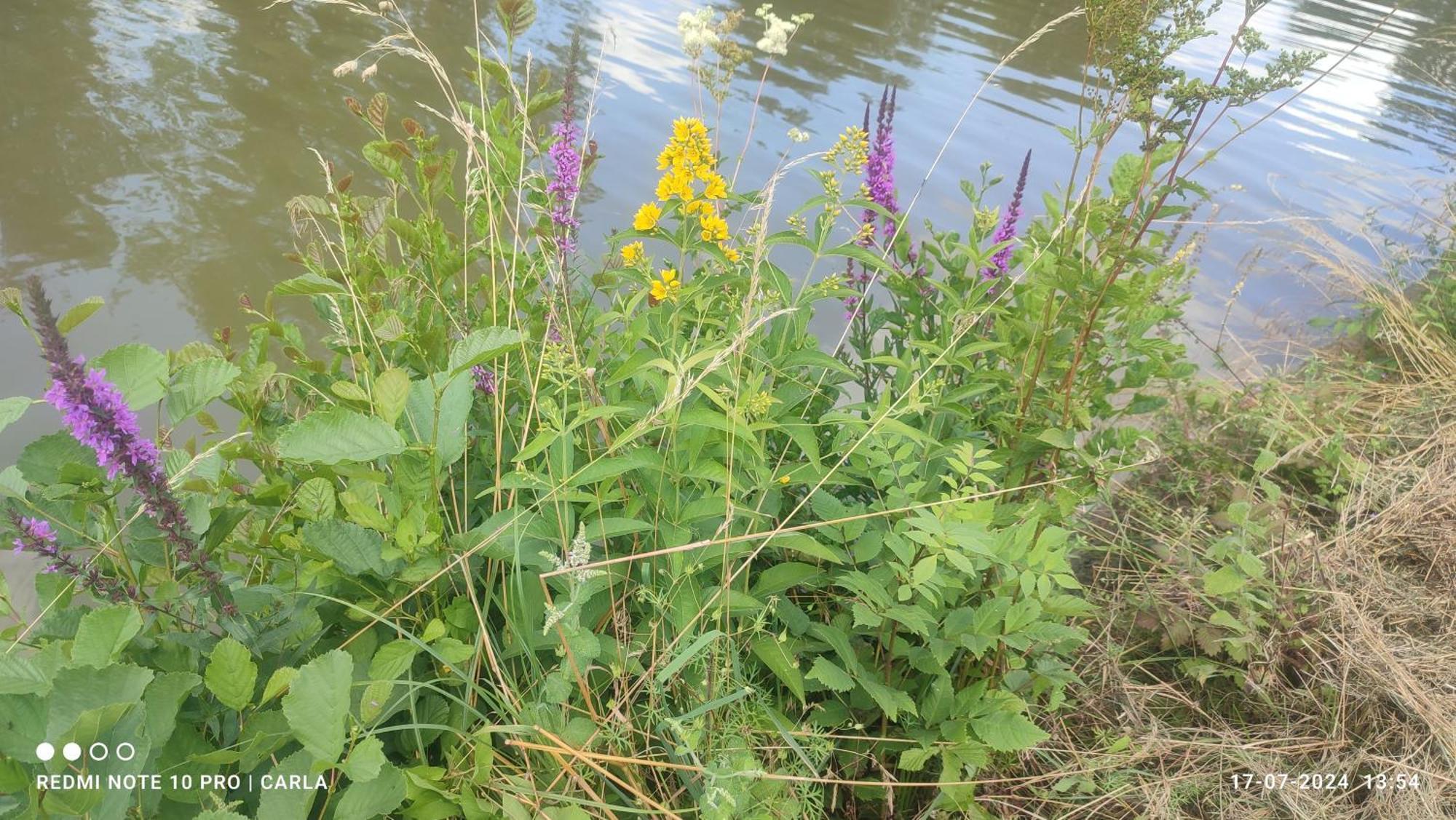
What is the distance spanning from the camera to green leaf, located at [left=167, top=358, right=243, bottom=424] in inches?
57.6

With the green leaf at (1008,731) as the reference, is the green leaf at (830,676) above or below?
above

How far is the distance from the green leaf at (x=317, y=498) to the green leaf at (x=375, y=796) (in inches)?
20.7

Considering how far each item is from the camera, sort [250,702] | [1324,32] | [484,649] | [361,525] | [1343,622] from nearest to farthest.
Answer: [250,702] < [361,525] < [484,649] < [1343,622] < [1324,32]

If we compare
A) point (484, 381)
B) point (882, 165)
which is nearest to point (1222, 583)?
point (882, 165)

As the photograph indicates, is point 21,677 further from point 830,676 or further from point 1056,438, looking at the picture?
point 1056,438

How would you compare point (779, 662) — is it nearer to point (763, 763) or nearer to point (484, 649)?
point (763, 763)

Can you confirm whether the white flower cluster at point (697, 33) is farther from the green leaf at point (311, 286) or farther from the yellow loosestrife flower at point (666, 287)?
the green leaf at point (311, 286)

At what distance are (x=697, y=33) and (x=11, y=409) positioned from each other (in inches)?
70.5

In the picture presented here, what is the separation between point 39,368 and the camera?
3477 mm

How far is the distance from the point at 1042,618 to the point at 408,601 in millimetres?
1551

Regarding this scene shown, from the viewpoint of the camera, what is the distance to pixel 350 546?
150 centimetres

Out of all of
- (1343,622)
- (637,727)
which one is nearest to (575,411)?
(637,727)

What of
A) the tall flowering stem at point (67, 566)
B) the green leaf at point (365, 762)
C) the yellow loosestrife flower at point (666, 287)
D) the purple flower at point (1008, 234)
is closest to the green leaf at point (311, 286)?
the tall flowering stem at point (67, 566)

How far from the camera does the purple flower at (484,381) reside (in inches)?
81.4
